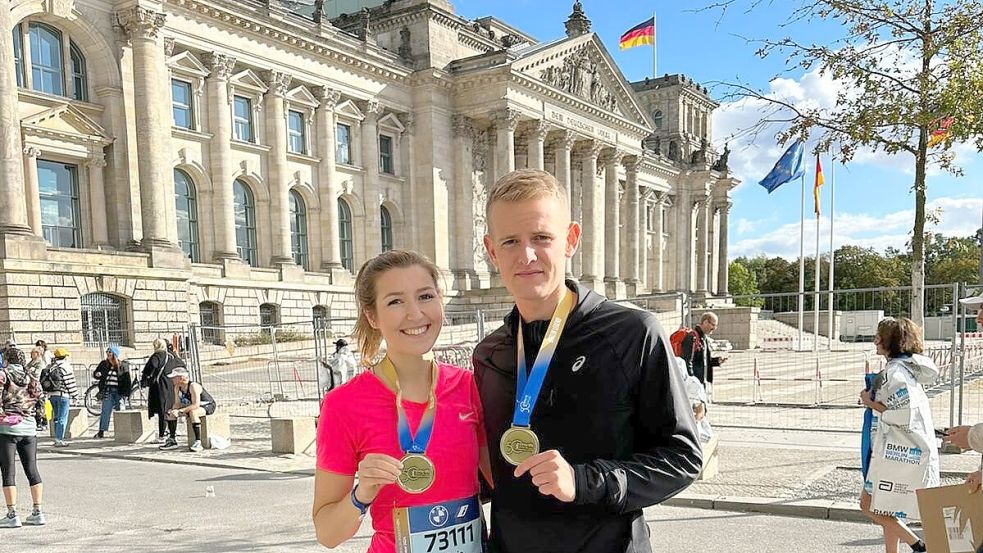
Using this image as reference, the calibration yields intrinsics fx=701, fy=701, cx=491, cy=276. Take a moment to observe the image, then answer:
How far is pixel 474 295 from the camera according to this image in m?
41.3

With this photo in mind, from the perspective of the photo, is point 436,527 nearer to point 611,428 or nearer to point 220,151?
point 611,428

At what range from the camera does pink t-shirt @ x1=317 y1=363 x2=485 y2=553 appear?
2.27 metres

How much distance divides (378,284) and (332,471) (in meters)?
0.63

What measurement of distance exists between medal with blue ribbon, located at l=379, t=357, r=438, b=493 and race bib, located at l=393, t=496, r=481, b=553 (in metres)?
0.13

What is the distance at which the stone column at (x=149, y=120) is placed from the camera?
26.5 meters

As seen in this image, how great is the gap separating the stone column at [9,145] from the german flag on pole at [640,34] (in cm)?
3926

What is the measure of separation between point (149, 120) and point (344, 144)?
12391mm

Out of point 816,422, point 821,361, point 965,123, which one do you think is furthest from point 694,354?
point 821,361

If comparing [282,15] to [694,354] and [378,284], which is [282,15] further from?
[378,284]

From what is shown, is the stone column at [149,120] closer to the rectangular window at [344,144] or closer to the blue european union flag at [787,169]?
the rectangular window at [344,144]

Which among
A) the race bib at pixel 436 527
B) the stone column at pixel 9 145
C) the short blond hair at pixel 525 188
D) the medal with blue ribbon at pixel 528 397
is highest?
the stone column at pixel 9 145

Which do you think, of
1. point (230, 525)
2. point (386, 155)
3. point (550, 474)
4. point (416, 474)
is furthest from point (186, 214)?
point (550, 474)

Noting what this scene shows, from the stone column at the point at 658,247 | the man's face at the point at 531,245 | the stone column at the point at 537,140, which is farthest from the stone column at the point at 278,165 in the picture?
the stone column at the point at 658,247

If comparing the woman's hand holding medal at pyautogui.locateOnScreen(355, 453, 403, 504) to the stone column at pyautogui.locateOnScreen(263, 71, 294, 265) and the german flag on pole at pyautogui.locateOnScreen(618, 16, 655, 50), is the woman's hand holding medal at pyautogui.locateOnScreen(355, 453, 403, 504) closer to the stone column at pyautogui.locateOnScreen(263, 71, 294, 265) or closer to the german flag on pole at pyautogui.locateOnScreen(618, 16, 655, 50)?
the stone column at pyautogui.locateOnScreen(263, 71, 294, 265)
